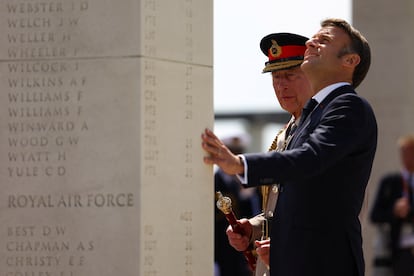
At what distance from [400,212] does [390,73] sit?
416cm

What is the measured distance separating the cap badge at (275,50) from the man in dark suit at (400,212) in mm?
4987

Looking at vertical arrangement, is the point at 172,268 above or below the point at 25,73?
below

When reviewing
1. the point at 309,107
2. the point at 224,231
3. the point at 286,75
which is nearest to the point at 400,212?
the point at 224,231

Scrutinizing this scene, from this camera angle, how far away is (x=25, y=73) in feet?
19.5

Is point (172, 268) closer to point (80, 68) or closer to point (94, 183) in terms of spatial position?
point (94, 183)

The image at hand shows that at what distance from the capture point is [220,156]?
5.70 metres

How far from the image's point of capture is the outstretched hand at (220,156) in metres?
5.46

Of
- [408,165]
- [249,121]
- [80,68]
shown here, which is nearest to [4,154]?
[80,68]

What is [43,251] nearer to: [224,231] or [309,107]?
[309,107]

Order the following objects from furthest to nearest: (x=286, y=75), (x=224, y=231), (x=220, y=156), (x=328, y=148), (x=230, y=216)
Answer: (x=224, y=231) → (x=286, y=75) → (x=230, y=216) → (x=220, y=156) → (x=328, y=148)

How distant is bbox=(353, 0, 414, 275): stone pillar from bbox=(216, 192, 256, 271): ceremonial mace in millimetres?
8892

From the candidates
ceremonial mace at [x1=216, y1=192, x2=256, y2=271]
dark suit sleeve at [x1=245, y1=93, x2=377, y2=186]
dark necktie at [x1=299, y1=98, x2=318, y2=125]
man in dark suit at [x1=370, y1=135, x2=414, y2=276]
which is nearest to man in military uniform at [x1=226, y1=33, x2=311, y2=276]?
ceremonial mace at [x1=216, y1=192, x2=256, y2=271]

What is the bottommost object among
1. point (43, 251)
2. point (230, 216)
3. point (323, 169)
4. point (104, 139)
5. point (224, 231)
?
point (224, 231)

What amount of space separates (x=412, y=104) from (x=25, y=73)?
10.4 metres
